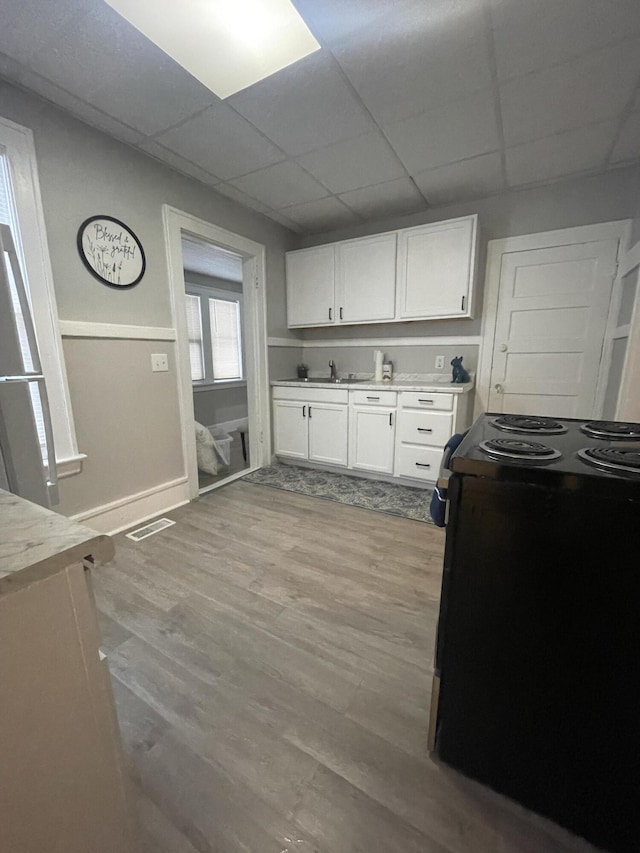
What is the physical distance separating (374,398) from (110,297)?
81.2 inches

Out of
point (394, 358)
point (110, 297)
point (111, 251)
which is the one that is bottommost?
point (394, 358)

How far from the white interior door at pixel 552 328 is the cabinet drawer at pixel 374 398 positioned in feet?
3.01

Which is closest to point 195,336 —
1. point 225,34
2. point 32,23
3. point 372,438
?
point 372,438

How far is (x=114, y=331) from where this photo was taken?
7.13 feet

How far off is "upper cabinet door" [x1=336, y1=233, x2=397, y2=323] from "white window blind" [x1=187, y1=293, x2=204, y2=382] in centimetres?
242

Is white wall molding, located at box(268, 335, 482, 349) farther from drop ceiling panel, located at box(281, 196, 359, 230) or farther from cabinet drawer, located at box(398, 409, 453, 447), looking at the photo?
drop ceiling panel, located at box(281, 196, 359, 230)

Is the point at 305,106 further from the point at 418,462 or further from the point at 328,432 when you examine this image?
the point at 418,462

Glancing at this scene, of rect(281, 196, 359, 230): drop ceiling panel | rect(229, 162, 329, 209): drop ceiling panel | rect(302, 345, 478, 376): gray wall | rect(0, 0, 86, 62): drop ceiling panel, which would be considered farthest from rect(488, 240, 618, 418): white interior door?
rect(0, 0, 86, 62): drop ceiling panel

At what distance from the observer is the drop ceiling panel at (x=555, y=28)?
1274 millimetres

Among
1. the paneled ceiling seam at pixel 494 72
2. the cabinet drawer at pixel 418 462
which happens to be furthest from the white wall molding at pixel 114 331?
the paneled ceiling seam at pixel 494 72

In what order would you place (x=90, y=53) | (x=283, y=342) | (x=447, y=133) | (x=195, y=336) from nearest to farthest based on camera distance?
(x=90, y=53), (x=447, y=133), (x=283, y=342), (x=195, y=336)

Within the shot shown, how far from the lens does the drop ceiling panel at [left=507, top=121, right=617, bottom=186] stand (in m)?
2.02

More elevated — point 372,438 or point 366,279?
point 366,279

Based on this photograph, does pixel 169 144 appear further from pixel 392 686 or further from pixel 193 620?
pixel 392 686
